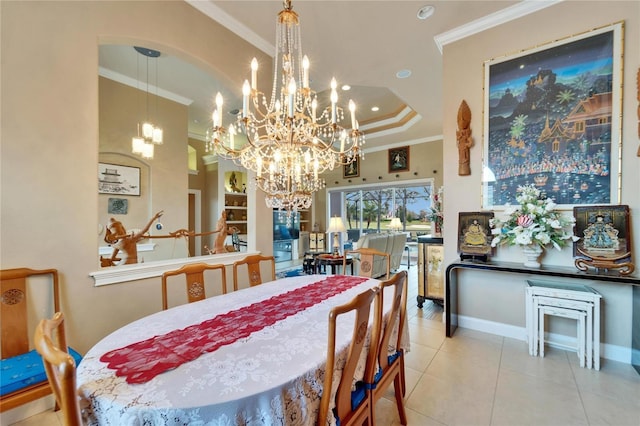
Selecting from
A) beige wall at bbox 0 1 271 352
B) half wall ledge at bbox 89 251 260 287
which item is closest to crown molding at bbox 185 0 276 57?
beige wall at bbox 0 1 271 352

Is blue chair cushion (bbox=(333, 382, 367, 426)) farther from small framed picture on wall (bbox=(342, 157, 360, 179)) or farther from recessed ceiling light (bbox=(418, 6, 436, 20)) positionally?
small framed picture on wall (bbox=(342, 157, 360, 179))

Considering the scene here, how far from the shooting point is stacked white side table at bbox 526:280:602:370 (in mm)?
2238

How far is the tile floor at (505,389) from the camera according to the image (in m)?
1.73

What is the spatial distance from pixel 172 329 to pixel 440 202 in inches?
158

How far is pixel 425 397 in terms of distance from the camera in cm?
194

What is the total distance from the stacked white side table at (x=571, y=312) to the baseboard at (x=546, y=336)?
147 mm

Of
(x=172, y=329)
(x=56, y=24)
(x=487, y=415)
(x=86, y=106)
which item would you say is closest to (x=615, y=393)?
(x=487, y=415)

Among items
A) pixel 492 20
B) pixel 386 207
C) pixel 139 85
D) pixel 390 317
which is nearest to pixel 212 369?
pixel 390 317

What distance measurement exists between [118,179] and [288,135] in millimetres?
3933

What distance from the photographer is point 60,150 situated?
6.09 feet

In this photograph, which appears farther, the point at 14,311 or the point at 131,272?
the point at 131,272

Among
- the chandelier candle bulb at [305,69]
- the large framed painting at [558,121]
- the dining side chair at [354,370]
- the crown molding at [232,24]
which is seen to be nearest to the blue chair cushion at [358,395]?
the dining side chair at [354,370]

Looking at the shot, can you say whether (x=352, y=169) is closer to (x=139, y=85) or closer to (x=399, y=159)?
(x=399, y=159)

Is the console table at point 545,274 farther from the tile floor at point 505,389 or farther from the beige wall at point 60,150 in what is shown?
the beige wall at point 60,150
